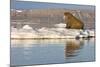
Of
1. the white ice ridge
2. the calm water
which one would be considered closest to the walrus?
the white ice ridge

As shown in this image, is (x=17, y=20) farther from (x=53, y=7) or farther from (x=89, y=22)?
(x=89, y=22)

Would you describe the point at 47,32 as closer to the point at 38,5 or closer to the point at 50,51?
the point at 50,51

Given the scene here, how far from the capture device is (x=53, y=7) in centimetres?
314

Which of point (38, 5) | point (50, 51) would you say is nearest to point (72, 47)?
point (50, 51)

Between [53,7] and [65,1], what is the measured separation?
8.4 inches

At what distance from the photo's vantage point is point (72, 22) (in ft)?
10.6

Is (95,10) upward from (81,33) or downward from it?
upward

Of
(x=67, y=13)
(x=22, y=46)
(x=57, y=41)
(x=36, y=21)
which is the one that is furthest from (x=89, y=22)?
(x=22, y=46)

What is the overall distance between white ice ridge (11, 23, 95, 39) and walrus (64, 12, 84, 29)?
2.3 inches

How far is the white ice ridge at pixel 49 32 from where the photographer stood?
298 cm

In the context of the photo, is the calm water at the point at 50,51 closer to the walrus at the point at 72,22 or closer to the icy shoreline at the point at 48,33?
the icy shoreline at the point at 48,33

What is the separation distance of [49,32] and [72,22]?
0.38 metres

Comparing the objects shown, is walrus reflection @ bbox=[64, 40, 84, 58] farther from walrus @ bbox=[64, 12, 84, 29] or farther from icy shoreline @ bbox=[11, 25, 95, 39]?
walrus @ bbox=[64, 12, 84, 29]

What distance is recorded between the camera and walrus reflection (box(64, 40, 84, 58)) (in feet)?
10.4
